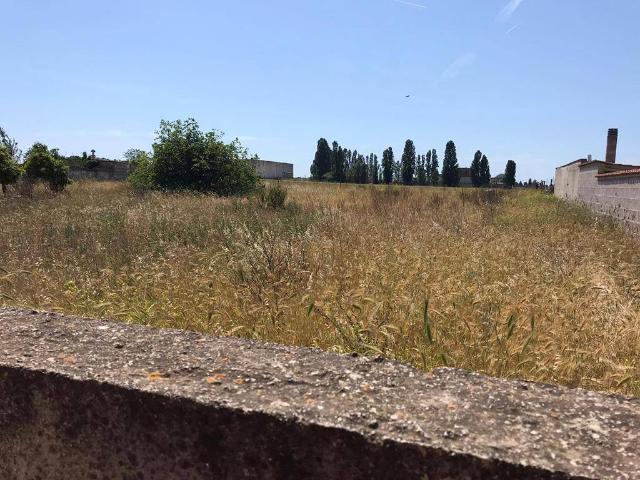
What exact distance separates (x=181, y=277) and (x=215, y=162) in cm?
1490

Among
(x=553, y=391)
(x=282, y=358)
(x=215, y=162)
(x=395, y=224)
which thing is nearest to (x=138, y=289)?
(x=282, y=358)

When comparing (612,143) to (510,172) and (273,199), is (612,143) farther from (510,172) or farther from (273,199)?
(510,172)

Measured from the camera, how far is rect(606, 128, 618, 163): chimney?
92.7ft

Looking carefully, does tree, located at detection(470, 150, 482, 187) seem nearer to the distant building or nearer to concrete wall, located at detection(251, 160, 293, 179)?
concrete wall, located at detection(251, 160, 293, 179)

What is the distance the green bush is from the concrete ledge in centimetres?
1688

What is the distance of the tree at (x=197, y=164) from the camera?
59.3 feet

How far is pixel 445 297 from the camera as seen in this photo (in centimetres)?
339

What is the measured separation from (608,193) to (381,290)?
505 inches

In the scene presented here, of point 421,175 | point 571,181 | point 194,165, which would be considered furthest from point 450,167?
point 194,165

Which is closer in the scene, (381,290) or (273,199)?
(381,290)

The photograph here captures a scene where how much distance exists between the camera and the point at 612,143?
28.4 meters

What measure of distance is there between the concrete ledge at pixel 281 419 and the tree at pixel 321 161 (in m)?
76.3

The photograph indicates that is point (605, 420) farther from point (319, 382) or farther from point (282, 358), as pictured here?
point (282, 358)

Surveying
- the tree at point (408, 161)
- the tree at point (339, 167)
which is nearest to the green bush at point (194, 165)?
the tree at point (339, 167)
